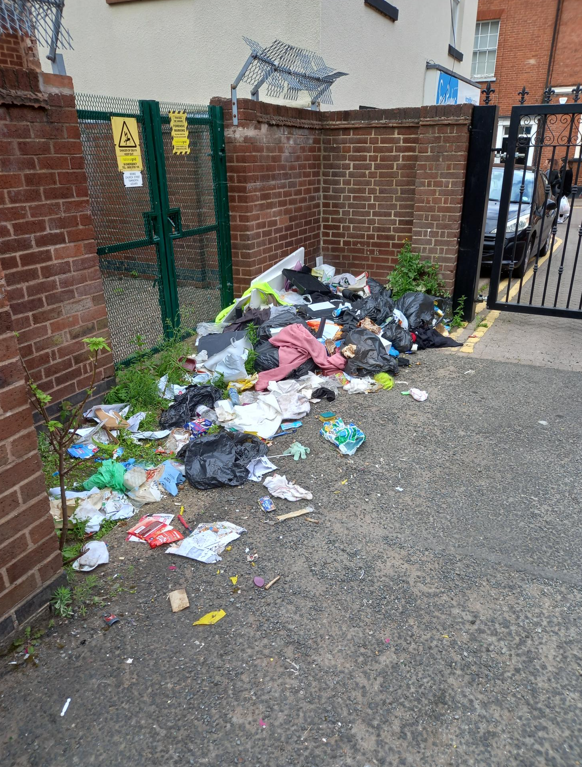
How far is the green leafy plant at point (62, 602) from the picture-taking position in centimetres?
257

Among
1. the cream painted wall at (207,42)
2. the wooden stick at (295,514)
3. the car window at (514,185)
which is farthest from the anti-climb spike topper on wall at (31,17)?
the car window at (514,185)

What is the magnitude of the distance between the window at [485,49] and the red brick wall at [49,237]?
961 inches

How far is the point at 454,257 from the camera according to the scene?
263 inches

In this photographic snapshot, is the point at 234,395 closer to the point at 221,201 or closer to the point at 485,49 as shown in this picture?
the point at 221,201

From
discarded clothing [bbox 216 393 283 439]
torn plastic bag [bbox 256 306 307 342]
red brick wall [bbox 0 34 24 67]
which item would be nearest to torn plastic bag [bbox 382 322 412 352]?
torn plastic bag [bbox 256 306 307 342]

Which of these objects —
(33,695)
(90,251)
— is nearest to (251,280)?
(90,251)

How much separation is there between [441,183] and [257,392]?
356cm

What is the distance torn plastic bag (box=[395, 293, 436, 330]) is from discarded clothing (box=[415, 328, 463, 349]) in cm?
13

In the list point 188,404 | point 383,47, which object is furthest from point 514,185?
point 188,404

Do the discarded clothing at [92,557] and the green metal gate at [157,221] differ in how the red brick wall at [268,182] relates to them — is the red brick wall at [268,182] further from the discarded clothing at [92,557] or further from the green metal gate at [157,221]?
the discarded clothing at [92,557]

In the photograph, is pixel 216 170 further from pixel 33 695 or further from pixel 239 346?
pixel 33 695

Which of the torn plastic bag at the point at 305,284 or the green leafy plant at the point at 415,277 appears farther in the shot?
the green leafy plant at the point at 415,277

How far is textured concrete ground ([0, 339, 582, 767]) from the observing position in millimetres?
2051

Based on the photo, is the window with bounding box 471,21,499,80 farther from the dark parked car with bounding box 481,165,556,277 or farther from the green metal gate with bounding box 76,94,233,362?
the green metal gate with bounding box 76,94,233,362
